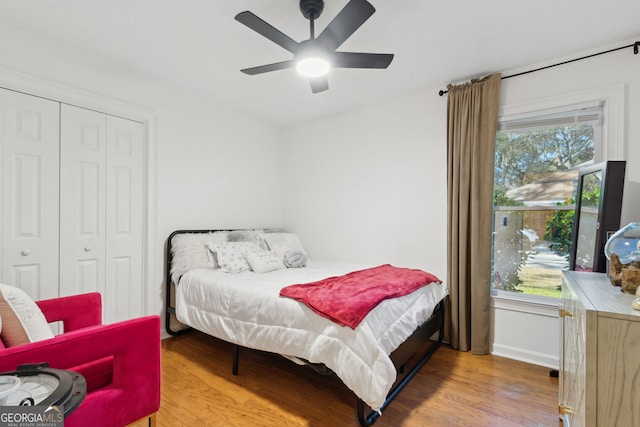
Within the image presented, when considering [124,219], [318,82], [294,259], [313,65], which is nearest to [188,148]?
[124,219]

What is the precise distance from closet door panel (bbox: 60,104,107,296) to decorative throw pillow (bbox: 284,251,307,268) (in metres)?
1.60

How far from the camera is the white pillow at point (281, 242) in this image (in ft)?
11.5

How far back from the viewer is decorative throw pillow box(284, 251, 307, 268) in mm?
3232

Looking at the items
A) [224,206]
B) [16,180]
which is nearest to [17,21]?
[16,180]

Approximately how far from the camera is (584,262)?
2131 millimetres

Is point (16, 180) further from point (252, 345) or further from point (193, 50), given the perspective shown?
point (252, 345)

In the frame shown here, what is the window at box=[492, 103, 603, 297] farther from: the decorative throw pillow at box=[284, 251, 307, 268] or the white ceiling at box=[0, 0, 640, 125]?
the decorative throw pillow at box=[284, 251, 307, 268]

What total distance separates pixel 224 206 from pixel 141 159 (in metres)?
1.00

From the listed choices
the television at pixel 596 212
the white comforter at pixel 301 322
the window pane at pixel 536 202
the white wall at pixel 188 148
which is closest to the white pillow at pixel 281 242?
the white wall at pixel 188 148

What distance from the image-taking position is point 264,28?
1.74 m

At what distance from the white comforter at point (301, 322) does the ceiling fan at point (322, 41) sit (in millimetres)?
1491

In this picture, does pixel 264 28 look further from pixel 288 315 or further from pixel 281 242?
pixel 281 242

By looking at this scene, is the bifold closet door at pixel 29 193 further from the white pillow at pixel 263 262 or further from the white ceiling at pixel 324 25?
the white pillow at pixel 263 262

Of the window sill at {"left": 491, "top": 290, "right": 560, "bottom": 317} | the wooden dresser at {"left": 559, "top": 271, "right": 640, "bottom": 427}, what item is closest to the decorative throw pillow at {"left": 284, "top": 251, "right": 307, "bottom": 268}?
the window sill at {"left": 491, "top": 290, "right": 560, "bottom": 317}
